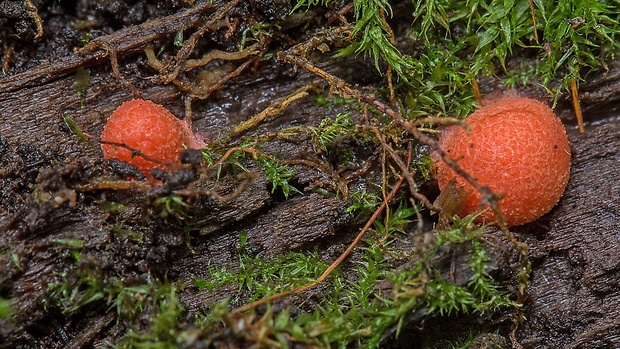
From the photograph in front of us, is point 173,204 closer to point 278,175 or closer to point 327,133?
point 278,175

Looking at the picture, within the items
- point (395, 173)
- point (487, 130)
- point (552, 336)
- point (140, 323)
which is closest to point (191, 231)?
point (140, 323)

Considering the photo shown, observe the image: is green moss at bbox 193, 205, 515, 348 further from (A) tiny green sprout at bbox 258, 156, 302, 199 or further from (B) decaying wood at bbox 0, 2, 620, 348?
(A) tiny green sprout at bbox 258, 156, 302, 199

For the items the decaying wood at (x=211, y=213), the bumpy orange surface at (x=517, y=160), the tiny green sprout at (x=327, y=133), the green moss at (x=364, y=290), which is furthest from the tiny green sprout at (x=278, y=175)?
the bumpy orange surface at (x=517, y=160)

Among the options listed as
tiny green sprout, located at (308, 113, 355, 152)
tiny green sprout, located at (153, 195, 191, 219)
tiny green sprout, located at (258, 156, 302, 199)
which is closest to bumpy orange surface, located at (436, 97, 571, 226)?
tiny green sprout, located at (308, 113, 355, 152)

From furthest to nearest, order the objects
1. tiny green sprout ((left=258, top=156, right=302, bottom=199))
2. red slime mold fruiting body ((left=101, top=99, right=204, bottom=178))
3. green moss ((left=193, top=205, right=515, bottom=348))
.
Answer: tiny green sprout ((left=258, top=156, right=302, bottom=199)), red slime mold fruiting body ((left=101, top=99, right=204, bottom=178)), green moss ((left=193, top=205, right=515, bottom=348))

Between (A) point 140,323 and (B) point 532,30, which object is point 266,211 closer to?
(A) point 140,323

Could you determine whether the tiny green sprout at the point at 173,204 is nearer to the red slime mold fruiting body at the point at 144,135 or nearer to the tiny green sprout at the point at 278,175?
the red slime mold fruiting body at the point at 144,135
